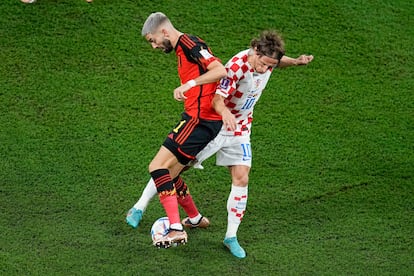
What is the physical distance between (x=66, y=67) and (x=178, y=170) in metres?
2.67

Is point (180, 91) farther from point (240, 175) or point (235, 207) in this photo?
point (235, 207)

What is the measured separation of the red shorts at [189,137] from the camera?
7098mm

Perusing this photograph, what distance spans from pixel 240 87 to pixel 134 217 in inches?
50.7

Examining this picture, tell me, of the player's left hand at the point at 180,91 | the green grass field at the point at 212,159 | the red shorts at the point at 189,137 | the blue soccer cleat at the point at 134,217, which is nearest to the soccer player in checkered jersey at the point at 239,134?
the red shorts at the point at 189,137

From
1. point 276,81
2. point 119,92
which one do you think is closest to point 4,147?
point 119,92

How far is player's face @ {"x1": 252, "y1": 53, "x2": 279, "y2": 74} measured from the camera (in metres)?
6.98

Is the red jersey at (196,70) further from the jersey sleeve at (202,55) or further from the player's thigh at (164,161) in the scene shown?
the player's thigh at (164,161)

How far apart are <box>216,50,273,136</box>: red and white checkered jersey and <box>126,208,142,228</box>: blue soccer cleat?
0.90 m

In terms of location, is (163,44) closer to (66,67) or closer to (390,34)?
(66,67)

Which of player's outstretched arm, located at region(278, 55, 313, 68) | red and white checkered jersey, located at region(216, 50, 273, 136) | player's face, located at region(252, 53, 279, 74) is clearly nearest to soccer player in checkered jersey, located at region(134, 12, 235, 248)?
red and white checkered jersey, located at region(216, 50, 273, 136)

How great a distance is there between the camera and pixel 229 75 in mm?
7051

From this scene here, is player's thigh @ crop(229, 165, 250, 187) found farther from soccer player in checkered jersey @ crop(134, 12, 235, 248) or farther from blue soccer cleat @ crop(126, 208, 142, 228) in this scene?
blue soccer cleat @ crop(126, 208, 142, 228)

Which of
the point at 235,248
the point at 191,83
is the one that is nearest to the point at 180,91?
the point at 191,83

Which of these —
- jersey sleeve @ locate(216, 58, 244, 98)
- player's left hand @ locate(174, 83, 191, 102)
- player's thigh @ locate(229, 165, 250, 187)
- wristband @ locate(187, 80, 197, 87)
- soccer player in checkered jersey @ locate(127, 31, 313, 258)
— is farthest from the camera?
player's thigh @ locate(229, 165, 250, 187)
